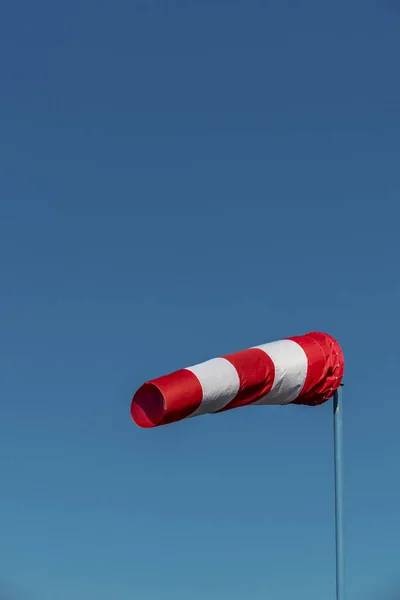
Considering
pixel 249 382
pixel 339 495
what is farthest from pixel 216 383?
pixel 339 495

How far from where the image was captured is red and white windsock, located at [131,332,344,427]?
16.5 m

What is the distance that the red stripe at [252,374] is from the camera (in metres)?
17.8

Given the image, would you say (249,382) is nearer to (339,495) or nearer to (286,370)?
(286,370)

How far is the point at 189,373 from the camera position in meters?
16.9

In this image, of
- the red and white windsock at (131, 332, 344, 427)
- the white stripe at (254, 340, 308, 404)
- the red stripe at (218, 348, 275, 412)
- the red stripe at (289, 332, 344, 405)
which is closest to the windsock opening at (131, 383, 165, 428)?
the red and white windsock at (131, 332, 344, 427)

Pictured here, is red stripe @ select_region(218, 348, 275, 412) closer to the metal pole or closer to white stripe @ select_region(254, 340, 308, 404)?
white stripe @ select_region(254, 340, 308, 404)

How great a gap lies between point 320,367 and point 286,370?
86 centimetres

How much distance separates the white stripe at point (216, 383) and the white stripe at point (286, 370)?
116 centimetres

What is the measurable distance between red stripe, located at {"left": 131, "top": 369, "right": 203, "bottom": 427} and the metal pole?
3780 millimetres

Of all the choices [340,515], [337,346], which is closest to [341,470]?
[340,515]

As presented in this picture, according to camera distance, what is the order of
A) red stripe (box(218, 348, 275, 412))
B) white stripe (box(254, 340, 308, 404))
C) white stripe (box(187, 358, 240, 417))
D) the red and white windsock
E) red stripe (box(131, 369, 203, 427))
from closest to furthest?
1. red stripe (box(131, 369, 203, 427))
2. the red and white windsock
3. white stripe (box(187, 358, 240, 417))
4. red stripe (box(218, 348, 275, 412))
5. white stripe (box(254, 340, 308, 404))

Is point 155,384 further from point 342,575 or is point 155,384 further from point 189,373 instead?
point 342,575

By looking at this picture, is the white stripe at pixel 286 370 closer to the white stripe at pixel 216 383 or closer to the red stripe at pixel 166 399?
the white stripe at pixel 216 383

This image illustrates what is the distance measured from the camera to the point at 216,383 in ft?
Answer: 56.3
